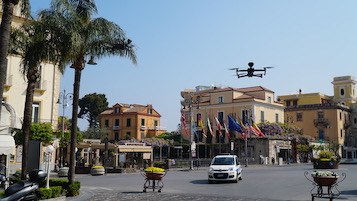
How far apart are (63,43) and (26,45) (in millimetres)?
3111

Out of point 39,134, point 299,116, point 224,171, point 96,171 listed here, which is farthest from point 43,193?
point 299,116

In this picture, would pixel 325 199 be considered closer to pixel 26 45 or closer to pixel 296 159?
pixel 26 45

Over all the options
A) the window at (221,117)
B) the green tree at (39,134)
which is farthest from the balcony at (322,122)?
the green tree at (39,134)

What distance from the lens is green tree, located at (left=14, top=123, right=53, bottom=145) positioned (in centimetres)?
3089

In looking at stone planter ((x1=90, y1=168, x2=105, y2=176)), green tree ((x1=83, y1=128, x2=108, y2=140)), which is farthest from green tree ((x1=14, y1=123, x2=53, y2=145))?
green tree ((x1=83, y1=128, x2=108, y2=140))

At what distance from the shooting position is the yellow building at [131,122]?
7662 centimetres

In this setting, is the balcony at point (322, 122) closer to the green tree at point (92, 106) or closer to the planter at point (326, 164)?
the planter at point (326, 164)

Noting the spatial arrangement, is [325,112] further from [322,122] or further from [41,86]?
[41,86]

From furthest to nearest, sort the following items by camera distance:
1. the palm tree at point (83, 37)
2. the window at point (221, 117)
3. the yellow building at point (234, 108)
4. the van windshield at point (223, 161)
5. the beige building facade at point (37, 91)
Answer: the window at point (221, 117), the yellow building at point (234, 108), the beige building facade at point (37, 91), the van windshield at point (223, 161), the palm tree at point (83, 37)

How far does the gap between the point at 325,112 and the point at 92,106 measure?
2169 inches

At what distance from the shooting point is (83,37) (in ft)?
51.2

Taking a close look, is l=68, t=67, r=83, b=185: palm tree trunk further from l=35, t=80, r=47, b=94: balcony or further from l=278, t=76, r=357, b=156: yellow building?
l=278, t=76, r=357, b=156: yellow building

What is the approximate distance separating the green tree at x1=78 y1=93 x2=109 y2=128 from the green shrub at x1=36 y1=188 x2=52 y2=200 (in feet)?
271

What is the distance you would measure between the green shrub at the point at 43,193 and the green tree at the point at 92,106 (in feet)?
271
